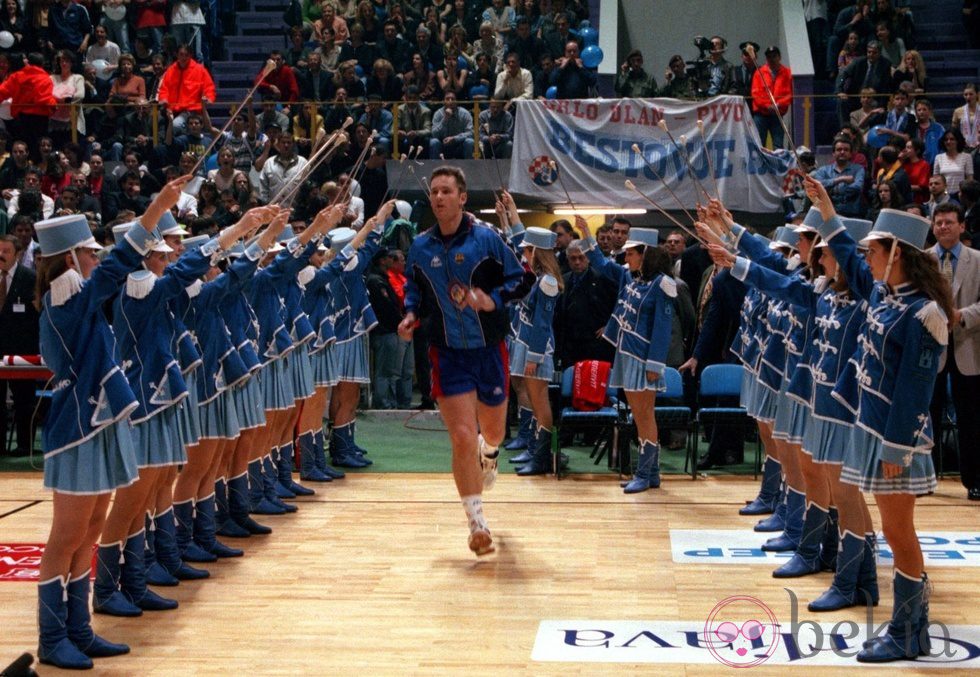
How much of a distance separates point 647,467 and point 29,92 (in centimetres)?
1047

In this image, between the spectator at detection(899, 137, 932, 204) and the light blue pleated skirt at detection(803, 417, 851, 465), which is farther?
the spectator at detection(899, 137, 932, 204)

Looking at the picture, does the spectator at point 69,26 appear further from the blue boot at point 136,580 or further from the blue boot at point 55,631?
the blue boot at point 55,631

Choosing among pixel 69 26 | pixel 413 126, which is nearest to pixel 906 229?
pixel 413 126

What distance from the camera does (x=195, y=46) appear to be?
712 inches

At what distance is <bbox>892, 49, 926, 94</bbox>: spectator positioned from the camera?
15.4 meters

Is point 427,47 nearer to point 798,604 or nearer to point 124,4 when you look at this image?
point 124,4

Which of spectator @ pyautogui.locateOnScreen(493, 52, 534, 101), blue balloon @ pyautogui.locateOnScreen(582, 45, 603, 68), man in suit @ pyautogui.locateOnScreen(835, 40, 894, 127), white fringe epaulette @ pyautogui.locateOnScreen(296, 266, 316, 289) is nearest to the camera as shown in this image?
white fringe epaulette @ pyautogui.locateOnScreen(296, 266, 316, 289)

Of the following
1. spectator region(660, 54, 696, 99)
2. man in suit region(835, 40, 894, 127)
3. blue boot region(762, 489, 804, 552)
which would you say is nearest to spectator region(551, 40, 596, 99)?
spectator region(660, 54, 696, 99)

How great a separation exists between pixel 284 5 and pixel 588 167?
25.0ft

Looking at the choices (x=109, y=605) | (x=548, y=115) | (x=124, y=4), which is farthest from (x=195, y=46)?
(x=109, y=605)

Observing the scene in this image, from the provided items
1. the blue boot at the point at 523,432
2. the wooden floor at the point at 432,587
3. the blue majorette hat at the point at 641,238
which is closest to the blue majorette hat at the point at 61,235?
the wooden floor at the point at 432,587

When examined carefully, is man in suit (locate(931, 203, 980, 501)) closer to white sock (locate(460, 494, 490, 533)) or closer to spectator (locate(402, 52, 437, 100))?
white sock (locate(460, 494, 490, 533))

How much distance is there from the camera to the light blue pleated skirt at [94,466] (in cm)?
547

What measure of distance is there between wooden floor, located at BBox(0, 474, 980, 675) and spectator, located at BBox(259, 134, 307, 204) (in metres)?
5.99
